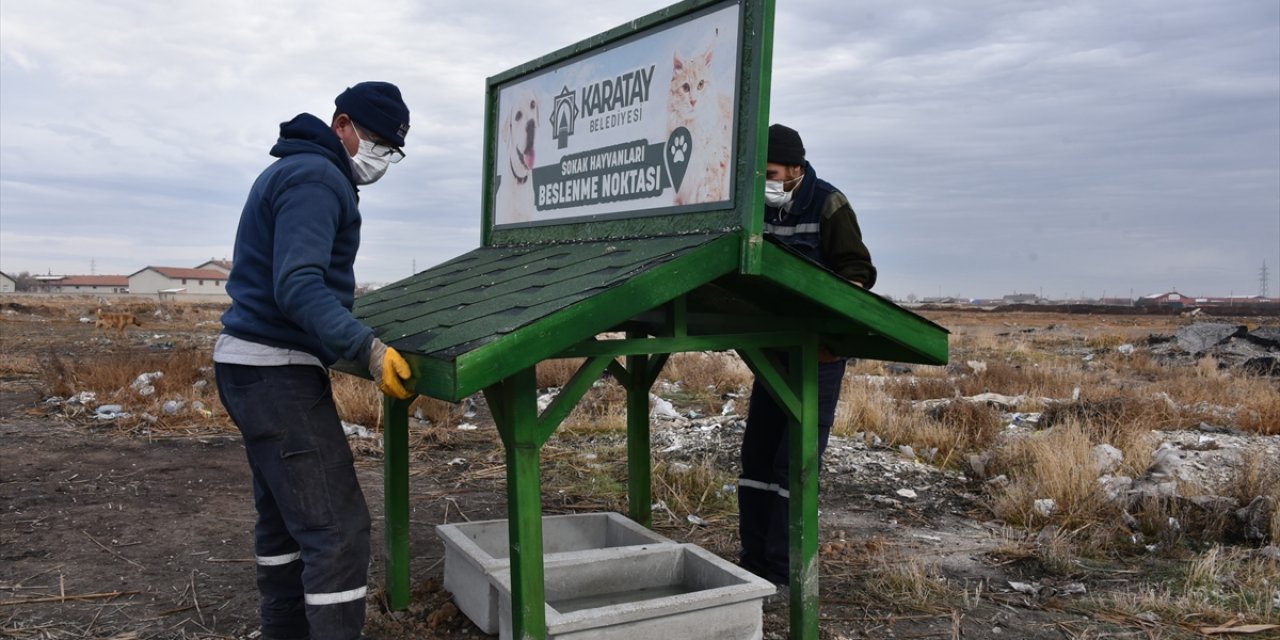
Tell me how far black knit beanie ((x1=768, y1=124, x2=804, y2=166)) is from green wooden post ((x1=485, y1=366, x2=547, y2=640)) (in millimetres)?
1877

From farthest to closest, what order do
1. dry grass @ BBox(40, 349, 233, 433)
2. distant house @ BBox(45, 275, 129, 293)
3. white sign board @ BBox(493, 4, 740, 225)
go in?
distant house @ BBox(45, 275, 129, 293)
dry grass @ BBox(40, 349, 233, 433)
white sign board @ BBox(493, 4, 740, 225)

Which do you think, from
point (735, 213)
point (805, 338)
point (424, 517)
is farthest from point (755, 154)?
point (424, 517)

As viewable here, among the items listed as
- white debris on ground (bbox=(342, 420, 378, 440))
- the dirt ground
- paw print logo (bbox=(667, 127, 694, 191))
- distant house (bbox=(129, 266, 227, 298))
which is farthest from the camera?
distant house (bbox=(129, 266, 227, 298))

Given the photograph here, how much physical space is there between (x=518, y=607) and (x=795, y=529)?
1.32m

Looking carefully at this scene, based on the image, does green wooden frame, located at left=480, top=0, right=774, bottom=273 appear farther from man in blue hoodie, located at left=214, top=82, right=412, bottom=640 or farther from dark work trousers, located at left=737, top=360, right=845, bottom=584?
dark work trousers, located at left=737, top=360, right=845, bottom=584

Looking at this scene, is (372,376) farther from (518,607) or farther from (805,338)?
(805,338)

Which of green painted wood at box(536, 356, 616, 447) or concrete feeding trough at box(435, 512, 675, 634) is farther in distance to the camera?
concrete feeding trough at box(435, 512, 675, 634)

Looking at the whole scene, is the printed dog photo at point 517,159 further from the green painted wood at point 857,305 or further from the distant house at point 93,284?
the distant house at point 93,284

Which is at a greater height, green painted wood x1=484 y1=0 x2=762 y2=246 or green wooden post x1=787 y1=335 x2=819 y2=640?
green painted wood x1=484 y1=0 x2=762 y2=246

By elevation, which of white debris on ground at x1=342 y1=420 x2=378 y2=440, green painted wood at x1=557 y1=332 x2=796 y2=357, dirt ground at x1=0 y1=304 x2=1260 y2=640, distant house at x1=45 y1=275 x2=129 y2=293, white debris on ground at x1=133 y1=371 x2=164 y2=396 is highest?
distant house at x1=45 y1=275 x2=129 y2=293

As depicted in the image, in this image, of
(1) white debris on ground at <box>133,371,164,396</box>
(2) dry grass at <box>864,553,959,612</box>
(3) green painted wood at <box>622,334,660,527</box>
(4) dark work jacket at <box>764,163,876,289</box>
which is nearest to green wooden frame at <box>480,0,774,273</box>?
(4) dark work jacket at <box>764,163,876,289</box>

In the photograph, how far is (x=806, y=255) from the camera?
4.46m

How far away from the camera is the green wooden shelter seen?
119 inches

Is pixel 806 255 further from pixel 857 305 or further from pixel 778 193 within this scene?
pixel 857 305
